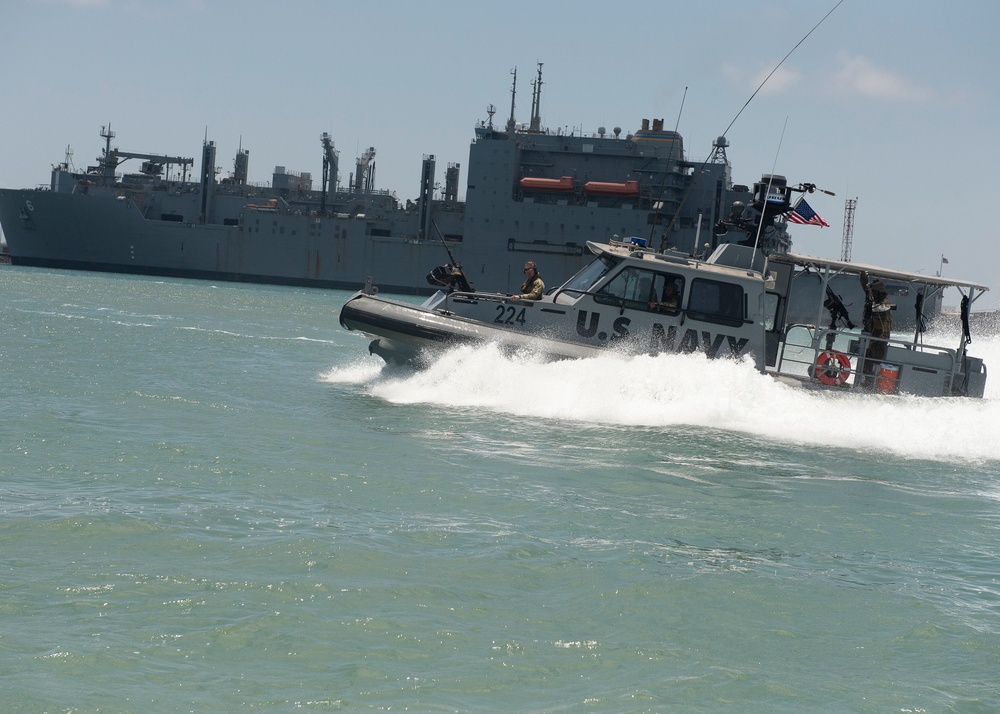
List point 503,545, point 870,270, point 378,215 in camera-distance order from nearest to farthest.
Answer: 1. point 503,545
2. point 870,270
3. point 378,215

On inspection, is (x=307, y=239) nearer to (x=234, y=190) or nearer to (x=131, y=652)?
(x=234, y=190)

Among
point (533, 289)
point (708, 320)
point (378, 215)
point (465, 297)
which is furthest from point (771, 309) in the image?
point (378, 215)

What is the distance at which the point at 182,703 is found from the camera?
4652 mm

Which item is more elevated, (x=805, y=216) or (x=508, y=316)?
(x=805, y=216)

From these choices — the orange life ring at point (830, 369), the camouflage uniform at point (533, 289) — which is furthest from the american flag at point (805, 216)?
the camouflage uniform at point (533, 289)

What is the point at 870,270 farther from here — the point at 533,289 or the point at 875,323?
the point at 533,289

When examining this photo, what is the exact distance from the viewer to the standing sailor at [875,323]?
43.6ft

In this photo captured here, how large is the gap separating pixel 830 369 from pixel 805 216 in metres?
2.38

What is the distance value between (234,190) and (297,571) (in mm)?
69475

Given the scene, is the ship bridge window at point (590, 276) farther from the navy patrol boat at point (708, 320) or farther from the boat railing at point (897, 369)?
the boat railing at point (897, 369)

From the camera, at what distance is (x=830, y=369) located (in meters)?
13.5

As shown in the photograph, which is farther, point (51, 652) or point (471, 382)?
point (471, 382)

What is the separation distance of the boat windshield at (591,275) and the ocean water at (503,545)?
1.24 meters

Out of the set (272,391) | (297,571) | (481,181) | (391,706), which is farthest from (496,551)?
(481,181)
